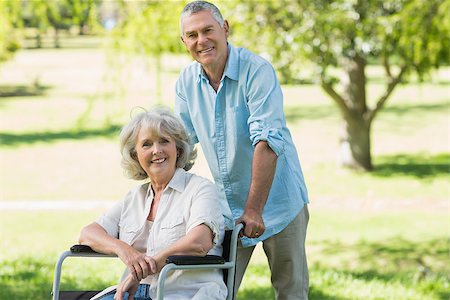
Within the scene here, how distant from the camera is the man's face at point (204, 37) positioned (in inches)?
131

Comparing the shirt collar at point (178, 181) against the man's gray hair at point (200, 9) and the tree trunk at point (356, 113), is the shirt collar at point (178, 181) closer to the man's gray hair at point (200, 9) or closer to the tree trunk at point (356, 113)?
the man's gray hair at point (200, 9)

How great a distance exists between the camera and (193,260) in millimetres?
2988

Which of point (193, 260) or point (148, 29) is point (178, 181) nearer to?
point (193, 260)

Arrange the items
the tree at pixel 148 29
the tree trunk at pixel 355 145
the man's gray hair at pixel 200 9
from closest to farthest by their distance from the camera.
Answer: the man's gray hair at pixel 200 9, the tree at pixel 148 29, the tree trunk at pixel 355 145

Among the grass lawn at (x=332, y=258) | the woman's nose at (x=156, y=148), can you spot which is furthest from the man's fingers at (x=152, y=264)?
the grass lawn at (x=332, y=258)

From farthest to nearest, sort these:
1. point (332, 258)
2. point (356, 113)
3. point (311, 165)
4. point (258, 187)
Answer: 1. point (311, 165)
2. point (356, 113)
3. point (332, 258)
4. point (258, 187)

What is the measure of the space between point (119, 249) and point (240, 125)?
679 millimetres

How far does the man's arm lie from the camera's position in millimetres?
3268

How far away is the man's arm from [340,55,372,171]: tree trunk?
10926mm

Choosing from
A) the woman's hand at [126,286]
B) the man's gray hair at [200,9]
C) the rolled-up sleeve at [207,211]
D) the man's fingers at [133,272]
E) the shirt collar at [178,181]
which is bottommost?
the woman's hand at [126,286]

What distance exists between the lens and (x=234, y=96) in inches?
137

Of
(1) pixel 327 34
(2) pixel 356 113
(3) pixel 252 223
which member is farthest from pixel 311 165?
(3) pixel 252 223

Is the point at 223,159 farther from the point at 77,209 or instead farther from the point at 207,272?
the point at 77,209

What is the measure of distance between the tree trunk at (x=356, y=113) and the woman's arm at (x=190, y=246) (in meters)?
11.2
